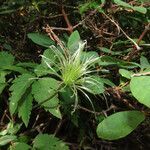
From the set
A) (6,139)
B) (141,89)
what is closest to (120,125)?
(141,89)

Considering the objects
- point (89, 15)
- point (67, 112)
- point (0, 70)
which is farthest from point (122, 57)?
point (0, 70)

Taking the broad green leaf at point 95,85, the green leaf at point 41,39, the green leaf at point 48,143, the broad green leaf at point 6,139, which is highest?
the green leaf at point 41,39

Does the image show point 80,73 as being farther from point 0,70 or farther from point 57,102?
point 0,70

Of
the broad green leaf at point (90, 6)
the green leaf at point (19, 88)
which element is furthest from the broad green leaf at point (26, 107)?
the broad green leaf at point (90, 6)

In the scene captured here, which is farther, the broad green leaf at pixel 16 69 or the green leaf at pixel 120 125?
the broad green leaf at pixel 16 69

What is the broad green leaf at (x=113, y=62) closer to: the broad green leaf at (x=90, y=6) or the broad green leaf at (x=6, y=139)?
the broad green leaf at (x=90, y=6)

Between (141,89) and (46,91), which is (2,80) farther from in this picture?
(141,89)
